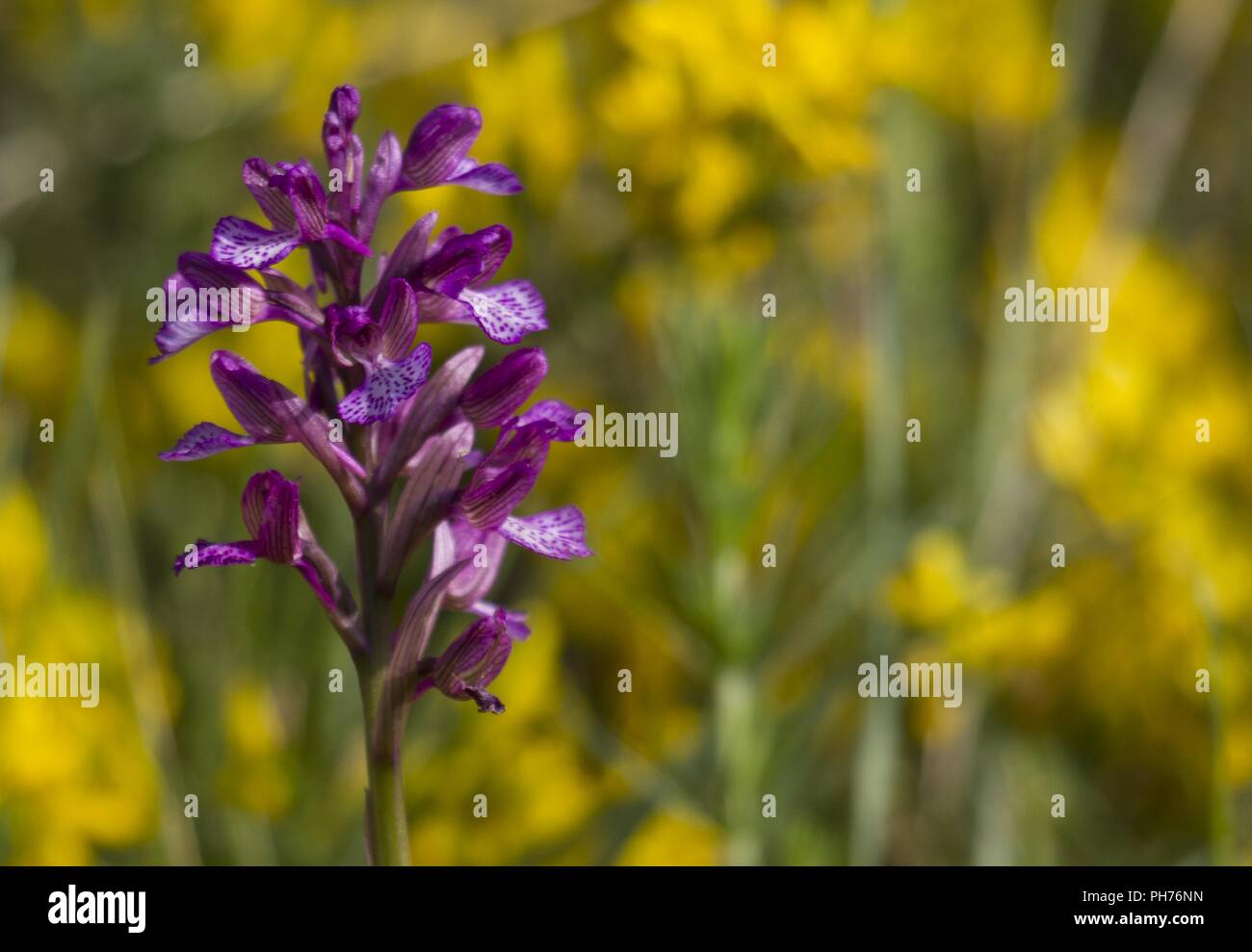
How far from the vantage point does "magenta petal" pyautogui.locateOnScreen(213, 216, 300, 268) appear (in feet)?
2.13

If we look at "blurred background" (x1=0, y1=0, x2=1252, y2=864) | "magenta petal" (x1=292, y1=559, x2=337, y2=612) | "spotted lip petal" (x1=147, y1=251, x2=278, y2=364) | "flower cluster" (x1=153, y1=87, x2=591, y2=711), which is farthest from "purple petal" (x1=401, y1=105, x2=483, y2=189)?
"blurred background" (x1=0, y1=0, x2=1252, y2=864)

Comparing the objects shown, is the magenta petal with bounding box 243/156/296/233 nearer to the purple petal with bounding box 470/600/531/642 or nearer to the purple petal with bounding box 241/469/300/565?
the purple petal with bounding box 241/469/300/565

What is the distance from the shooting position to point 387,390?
634 millimetres

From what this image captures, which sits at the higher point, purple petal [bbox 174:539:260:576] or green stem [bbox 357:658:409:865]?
purple petal [bbox 174:539:260:576]

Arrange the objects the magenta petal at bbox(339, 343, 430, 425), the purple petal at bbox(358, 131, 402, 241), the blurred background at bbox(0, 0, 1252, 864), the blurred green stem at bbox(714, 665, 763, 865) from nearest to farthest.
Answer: the magenta petal at bbox(339, 343, 430, 425) → the purple petal at bbox(358, 131, 402, 241) → the blurred green stem at bbox(714, 665, 763, 865) → the blurred background at bbox(0, 0, 1252, 864)

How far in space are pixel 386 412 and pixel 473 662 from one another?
144 millimetres

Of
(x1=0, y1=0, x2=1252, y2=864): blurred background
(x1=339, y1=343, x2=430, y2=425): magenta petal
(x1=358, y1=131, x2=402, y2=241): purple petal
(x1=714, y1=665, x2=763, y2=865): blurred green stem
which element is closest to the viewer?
(x1=339, y1=343, x2=430, y2=425): magenta petal

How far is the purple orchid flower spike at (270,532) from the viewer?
2.15 feet

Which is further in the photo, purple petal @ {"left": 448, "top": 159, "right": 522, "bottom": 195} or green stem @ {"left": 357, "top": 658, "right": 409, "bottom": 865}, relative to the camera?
purple petal @ {"left": 448, "top": 159, "right": 522, "bottom": 195}

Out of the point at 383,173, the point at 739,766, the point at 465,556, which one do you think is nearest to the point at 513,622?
the point at 465,556

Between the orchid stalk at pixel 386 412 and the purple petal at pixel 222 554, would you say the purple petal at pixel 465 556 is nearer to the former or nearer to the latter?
the orchid stalk at pixel 386 412
